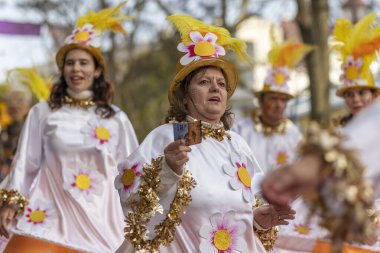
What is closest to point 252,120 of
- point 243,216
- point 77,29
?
point 77,29

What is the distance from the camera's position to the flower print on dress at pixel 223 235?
15.1 ft

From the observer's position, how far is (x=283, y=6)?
17.2 meters

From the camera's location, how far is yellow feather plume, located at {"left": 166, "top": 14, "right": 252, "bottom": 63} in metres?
5.32

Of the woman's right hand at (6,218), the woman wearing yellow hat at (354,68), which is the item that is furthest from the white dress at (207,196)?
the woman wearing yellow hat at (354,68)

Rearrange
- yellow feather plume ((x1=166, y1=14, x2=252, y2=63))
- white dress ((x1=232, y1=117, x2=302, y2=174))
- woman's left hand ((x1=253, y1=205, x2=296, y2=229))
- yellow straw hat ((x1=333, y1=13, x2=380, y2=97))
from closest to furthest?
woman's left hand ((x1=253, y1=205, x2=296, y2=229)), yellow feather plume ((x1=166, y1=14, x2=252, y2=63)), yellow straw hat ((x1=333, y1=13, x2=380, y2=97)), white dress ((x1=232, y1=117, x2=302, y2=174))

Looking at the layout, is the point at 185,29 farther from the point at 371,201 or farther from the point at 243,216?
the point at 371,201

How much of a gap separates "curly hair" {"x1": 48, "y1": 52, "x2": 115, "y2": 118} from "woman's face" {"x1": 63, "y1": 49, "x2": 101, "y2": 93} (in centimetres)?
7

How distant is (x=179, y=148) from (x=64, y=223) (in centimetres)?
265

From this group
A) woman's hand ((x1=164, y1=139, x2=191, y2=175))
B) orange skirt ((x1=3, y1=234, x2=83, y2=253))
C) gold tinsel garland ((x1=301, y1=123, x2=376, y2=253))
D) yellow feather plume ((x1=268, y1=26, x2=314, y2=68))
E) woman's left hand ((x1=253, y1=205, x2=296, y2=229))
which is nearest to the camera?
gold tinsel garland ((x1=301, y1=123, x2=376, y2=253))

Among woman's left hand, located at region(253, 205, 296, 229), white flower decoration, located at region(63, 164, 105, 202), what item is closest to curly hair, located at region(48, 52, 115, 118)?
white flower decoration, located at region(63, 164, 105, 202)

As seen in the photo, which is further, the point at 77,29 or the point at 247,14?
the point at 247,14

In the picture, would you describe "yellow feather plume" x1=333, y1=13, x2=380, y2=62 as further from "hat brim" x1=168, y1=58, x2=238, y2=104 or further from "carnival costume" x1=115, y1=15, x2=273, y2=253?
"carnival costume" x1=115, y1=15, x2=273, y2=253

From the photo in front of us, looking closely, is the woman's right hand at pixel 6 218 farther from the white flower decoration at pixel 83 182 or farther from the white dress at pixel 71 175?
the white flower decoration at pixel 83 182

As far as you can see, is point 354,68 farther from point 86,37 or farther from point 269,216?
point 269,216
